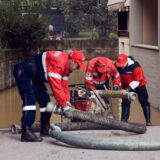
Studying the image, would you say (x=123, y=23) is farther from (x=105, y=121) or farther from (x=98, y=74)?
(x=105, y=121)

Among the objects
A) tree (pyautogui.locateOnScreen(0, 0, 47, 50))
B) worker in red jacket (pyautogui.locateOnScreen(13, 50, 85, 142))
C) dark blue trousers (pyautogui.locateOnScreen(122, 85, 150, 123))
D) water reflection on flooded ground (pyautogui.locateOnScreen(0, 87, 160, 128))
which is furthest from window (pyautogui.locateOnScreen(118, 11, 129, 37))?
worker in red jacket (pyautogui.locateOnScreen(13, 50, 85, 142))

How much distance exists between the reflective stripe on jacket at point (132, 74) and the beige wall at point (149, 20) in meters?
7.66

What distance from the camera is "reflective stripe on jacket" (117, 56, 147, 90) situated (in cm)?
880

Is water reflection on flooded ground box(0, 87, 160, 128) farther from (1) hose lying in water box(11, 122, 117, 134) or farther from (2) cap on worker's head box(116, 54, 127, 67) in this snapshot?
(1) hose lying in water box(11, 122, 117, 134)

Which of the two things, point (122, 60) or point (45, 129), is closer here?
point (45, 129)

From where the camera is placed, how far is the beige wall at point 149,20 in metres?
16.3

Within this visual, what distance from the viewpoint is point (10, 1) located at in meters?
19.7

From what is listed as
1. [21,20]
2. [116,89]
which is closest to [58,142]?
[116,89]

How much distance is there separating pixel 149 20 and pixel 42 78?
10.9 metres

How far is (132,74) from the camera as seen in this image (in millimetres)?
8867

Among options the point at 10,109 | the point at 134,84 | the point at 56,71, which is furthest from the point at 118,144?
the point at 10,109

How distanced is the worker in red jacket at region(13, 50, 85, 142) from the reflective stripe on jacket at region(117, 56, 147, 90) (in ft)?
8.48

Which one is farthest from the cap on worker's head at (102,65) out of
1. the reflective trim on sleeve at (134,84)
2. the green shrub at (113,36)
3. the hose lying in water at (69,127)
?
the green shrub at (113,36)

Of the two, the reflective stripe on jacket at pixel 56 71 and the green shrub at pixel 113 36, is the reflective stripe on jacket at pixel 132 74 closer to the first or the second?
the reflective stripe on jacket at pixel 56 71
